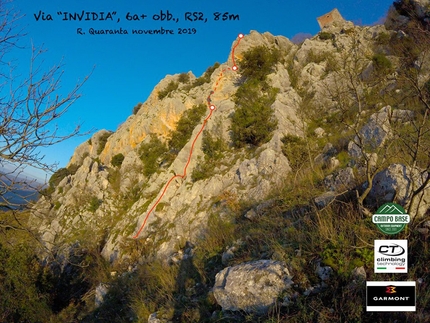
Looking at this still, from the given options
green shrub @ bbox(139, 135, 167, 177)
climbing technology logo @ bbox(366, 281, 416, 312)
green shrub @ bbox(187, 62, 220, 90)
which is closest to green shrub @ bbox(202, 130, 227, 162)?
green shrub @ bbox(139, 135, 167, 177)

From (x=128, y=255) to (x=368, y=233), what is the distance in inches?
378

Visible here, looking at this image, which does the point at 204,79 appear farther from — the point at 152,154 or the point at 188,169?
the point at 188,169

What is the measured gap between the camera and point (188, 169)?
43.5ft

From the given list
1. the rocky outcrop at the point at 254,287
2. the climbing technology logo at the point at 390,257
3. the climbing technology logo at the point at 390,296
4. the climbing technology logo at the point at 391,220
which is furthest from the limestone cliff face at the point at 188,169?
the climbing technology logo at the point at 390,296

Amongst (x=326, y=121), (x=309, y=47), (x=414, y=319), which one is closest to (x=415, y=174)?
(x=414, y=319)

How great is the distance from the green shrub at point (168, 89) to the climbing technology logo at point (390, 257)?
727 inches

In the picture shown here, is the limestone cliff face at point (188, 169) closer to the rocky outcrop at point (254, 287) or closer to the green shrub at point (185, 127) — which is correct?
the green shrub at point (185, 127)

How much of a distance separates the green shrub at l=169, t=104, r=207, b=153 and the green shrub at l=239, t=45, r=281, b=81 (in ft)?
11.2

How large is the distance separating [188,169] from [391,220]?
10.4 metres

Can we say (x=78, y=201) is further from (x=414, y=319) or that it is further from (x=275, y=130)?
(x=414, y=319)

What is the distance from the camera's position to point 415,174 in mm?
4312

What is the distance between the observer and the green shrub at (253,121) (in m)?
12.4

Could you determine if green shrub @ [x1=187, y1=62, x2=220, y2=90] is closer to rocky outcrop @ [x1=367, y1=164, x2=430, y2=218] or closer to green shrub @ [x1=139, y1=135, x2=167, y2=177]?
green shrub @ [x1=139, y1=135, x2=167, y2=177]

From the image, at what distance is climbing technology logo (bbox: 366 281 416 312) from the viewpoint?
9.45 feet
